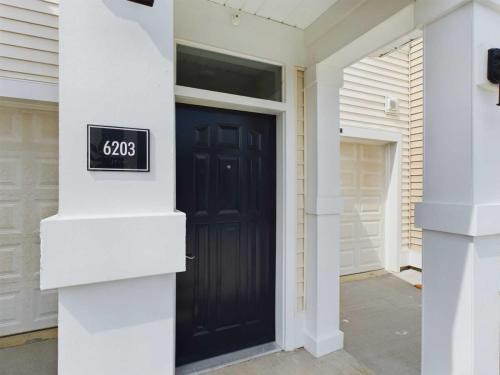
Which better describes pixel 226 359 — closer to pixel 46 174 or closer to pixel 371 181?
pixel 46 174

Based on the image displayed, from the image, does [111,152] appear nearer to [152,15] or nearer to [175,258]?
[175,258]

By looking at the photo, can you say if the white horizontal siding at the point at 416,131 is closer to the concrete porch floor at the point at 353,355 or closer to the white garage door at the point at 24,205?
the concrete porch floor at the point at 353,355

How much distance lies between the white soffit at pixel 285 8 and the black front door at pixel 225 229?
76cm

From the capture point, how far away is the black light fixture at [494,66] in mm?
1319

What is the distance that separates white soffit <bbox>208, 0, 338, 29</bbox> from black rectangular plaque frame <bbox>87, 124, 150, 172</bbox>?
1.37 metres

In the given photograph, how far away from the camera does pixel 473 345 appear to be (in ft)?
4.33

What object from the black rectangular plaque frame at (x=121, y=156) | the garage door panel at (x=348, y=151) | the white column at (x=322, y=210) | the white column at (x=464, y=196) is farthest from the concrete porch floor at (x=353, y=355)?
the garage door panel at (x=348, y=151)

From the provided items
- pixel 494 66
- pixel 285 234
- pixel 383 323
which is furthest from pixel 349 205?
pixel 494 66

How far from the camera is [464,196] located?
4.41ft

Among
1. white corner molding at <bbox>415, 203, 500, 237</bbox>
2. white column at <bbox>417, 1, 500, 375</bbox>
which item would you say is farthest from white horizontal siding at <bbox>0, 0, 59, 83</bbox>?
white corner molding at <bbox>415, 203, 500, 237</bbox>

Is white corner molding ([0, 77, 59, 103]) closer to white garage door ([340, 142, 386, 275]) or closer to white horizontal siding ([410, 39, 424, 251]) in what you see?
white garage door ([340, 142, 386, 275])

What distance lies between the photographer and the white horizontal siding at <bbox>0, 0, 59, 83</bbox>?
2.09 metres

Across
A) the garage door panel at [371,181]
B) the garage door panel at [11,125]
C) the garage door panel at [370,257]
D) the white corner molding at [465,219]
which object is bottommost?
the garage door panel at [370,257]

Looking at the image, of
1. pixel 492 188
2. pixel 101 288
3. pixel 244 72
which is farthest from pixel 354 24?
Answer: pixel 101 288
